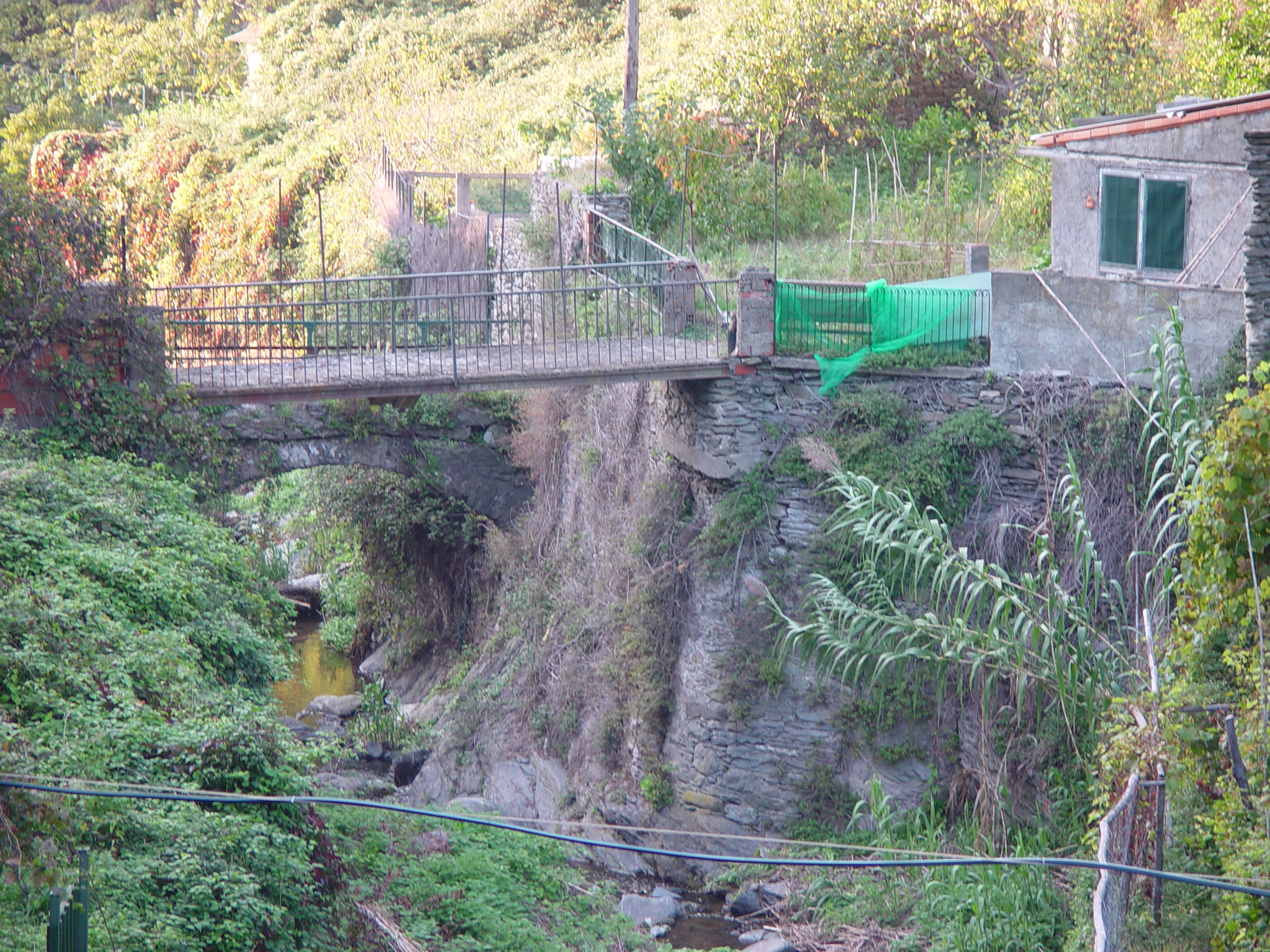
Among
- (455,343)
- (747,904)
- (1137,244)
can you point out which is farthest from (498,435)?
(1137,244)

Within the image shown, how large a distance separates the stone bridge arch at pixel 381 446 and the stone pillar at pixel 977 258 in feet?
19.7

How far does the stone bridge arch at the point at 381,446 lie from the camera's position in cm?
1398

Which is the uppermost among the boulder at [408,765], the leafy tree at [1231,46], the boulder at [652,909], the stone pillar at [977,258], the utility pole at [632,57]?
the utility pole at [632,57]

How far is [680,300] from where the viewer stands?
43.2 feet

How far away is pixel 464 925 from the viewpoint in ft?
25.8

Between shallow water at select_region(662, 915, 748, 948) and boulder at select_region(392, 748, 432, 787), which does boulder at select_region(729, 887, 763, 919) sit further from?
boulder at select_region(392, 748, 432, 787)

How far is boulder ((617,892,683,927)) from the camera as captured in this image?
11.5 meters

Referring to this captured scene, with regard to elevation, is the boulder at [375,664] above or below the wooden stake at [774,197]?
below

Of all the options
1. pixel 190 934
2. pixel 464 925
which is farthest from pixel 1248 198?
pixel 190 934

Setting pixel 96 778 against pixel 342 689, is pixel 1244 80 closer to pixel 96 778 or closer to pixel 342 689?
pixel 96 778

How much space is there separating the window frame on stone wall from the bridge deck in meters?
3.64

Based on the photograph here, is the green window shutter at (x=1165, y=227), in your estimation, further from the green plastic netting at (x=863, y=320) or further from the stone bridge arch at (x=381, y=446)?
the stone bridge arch at (x=381, y=446)

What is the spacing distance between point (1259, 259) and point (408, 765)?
1089 centimetres

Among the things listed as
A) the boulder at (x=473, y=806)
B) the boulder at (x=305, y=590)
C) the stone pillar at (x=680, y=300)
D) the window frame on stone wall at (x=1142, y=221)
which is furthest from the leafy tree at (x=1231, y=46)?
the boulder at (x=305, y=590)
